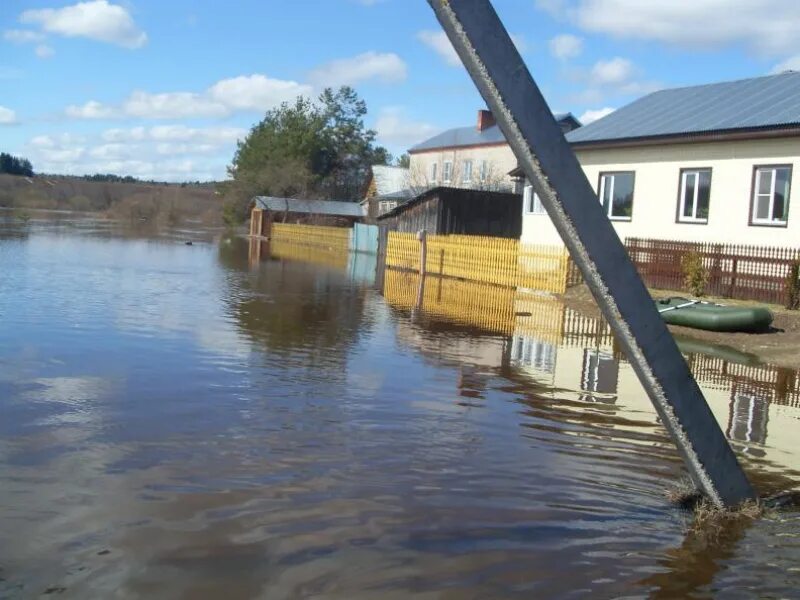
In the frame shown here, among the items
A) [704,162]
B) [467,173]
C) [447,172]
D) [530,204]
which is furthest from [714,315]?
[447,172]

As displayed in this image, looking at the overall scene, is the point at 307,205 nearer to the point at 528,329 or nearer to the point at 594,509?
the point at 528,329

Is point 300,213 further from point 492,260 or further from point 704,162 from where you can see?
point 704,162

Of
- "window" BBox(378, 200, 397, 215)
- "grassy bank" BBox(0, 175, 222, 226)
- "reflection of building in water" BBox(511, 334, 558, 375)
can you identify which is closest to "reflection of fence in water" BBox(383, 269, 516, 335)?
"reflection of building in water" BBox(511, 334, 558, 375)

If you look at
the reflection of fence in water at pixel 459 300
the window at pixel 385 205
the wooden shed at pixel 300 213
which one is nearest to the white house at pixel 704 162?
the reflection of fence in water at pixel 459 300

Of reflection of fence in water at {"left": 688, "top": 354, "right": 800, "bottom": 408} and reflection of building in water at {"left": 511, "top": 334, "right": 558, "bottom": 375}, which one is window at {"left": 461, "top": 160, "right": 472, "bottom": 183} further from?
reflection of fence in water at {"left": 688, "top": 354, "right": 800, "bottom": 408}

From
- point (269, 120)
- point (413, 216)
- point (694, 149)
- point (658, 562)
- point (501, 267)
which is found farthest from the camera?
point (269, 120)

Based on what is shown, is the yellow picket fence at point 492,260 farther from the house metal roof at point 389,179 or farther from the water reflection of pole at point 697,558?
the house metal roof at point 389,179

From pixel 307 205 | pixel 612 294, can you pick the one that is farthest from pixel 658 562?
pixel 307 205

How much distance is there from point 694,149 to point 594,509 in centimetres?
2124

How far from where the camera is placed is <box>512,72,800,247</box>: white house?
893 inches

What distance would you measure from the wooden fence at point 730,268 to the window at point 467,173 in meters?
42.2

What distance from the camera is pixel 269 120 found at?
88.8 meters

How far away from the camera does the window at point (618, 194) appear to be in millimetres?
27938

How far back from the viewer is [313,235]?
5844 cm
